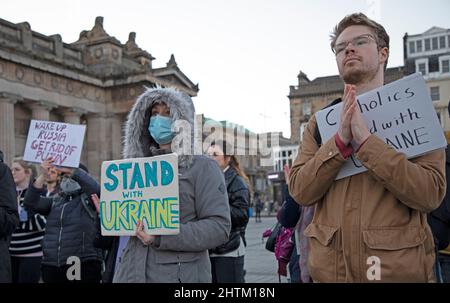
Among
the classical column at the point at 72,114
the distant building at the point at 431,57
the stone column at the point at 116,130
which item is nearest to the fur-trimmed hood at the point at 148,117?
the classical column at the point at 72,114

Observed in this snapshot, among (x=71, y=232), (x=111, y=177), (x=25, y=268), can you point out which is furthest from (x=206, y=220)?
(x=25, y=268)

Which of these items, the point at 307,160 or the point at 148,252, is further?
the point at 148,252

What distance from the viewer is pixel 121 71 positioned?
39500mm

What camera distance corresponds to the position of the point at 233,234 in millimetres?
5633

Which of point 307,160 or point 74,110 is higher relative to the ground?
point 74,110

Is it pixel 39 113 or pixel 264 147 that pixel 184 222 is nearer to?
pixel 264 147

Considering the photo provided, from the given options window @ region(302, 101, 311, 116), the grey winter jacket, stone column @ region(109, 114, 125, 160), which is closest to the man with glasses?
the grey winter jacket

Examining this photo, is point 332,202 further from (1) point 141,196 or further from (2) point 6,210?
(2) point 6,210

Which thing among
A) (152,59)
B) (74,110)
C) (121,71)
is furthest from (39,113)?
(152,59)

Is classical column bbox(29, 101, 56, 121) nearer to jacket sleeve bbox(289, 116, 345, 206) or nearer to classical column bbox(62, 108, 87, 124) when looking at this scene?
classical column bbox(62, 108, 87, 124)

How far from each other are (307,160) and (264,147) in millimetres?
3527

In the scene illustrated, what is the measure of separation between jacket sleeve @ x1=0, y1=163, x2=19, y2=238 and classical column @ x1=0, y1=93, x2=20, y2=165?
1037 inches

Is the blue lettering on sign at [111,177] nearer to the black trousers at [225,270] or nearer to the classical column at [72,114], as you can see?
the black trousers at [225,270]

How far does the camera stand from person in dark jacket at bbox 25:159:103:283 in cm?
531
